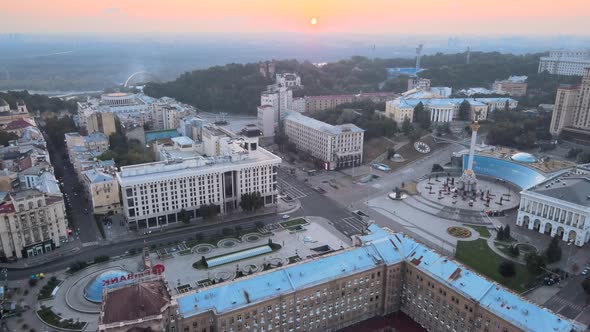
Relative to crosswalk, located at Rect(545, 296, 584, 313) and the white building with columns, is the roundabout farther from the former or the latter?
crosswalk, located at Rect(545, 296, 584, 313)

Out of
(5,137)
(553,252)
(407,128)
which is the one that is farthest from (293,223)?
(5,137)

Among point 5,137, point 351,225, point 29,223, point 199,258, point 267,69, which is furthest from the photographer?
point 267,69

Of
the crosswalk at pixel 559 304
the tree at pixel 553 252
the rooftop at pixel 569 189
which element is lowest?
the crosswalk at pixel 559 304

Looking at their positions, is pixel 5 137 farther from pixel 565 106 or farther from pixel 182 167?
pixel 565 106

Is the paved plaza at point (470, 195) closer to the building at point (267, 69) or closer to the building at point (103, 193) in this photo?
the building at point (103, 193)

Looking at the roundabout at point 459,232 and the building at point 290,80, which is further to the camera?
the building at point 290,80

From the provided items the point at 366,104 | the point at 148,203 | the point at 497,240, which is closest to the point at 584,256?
the point at 497,240

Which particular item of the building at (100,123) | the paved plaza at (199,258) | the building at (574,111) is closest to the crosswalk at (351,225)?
the paved plaza at (199,258)
